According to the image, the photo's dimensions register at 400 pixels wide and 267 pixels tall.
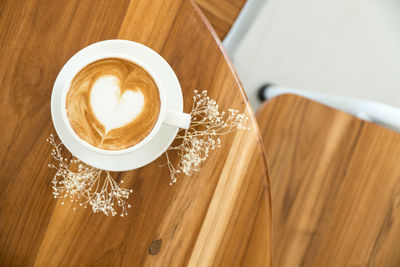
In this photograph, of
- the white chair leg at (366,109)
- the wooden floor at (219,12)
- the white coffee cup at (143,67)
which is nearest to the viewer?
the white coffee cup at (143,67)

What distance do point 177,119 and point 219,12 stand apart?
1.88ft

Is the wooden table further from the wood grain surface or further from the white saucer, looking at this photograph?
the wood grain surface

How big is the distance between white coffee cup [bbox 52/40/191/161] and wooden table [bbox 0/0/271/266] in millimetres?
33

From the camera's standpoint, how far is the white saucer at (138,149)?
1.87ft

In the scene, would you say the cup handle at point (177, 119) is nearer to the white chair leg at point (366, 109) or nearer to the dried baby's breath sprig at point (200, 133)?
the dried baby's breath sprig at point (200, 133)

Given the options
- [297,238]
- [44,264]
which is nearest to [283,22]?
[297,238]

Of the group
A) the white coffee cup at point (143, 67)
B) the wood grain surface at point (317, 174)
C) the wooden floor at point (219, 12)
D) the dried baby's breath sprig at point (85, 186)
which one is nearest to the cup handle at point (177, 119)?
the white coffee cup at point (143, 67)

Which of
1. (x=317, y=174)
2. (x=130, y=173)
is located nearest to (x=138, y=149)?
(x=130, y=173)

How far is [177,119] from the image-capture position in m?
0.55

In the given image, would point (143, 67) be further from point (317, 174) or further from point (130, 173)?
point (317, 174)

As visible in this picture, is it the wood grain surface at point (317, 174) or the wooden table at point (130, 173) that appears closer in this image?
the wooden table at point (130, 173)

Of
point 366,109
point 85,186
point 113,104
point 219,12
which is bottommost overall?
point 85,186

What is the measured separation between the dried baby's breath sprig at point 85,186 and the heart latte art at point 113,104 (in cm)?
8

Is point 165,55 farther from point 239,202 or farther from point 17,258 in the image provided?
point 17,258
